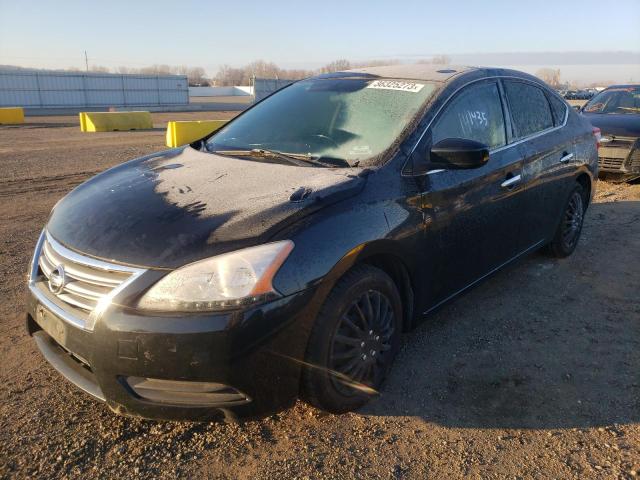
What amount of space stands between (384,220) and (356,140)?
0.68 meters

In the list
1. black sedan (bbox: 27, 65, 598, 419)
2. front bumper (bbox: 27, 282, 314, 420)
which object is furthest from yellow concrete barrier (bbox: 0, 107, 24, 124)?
front bumper (bbox: 27, 282, 314, 420)

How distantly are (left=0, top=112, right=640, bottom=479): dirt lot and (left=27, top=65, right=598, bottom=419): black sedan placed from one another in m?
0.28

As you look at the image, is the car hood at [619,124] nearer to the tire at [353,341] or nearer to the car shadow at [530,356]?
the car shadow at [530,356]

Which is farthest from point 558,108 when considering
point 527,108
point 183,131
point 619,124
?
point 183,131

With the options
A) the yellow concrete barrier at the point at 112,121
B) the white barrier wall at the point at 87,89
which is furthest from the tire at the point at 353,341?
the white barrier wall at the point at 87,89

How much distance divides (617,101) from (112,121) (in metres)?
17.9

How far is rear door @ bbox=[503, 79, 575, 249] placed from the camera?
394cm

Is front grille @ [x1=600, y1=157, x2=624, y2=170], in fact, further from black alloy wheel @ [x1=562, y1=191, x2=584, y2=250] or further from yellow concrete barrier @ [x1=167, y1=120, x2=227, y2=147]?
yellow concrete barrier @ [x1=167, y1=120, x2=227, y2=147]

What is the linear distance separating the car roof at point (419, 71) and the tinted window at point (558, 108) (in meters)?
1.21

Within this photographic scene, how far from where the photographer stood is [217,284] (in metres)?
2.13

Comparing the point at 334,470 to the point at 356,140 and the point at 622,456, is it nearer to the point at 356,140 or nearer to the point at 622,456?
the point at 622,456

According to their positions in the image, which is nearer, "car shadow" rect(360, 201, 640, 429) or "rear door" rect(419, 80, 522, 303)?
"car shadow" rect(360, 201, 640, 429)

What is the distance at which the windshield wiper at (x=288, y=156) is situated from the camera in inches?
118

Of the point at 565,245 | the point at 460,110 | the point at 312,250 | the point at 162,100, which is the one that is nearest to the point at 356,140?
the point at 460,110
